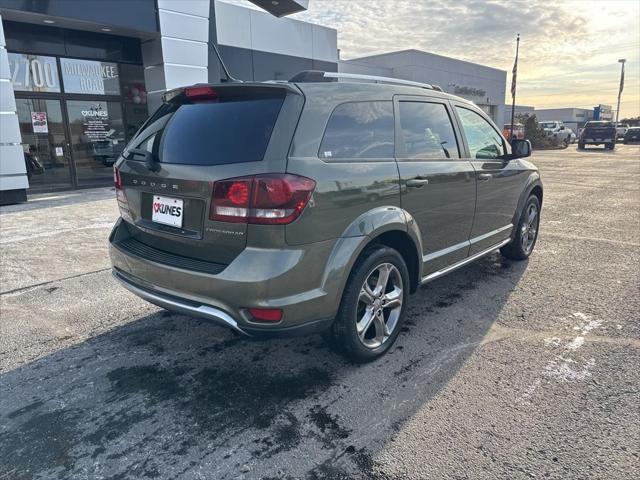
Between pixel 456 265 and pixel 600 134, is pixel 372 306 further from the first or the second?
pixel 600 134

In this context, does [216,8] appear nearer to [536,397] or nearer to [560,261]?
[560,261]

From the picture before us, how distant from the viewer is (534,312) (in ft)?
13.2

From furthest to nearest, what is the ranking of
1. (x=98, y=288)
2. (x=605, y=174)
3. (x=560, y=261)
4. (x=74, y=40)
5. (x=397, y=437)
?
(x=605, y=174) < (x=74, y=40) < (x=560, y=261) < (x=98, y=288) < (x=397, y=437)

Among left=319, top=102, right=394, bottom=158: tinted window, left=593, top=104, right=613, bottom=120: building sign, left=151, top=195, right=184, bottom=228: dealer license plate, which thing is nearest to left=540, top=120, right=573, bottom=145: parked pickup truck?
left=593, top=104, right=613, bottom=120: building sign

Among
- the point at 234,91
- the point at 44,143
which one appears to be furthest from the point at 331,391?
the point at 44,143

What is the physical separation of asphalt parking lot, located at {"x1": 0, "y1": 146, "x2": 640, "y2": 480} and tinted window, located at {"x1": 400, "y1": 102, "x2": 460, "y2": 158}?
1.40 m

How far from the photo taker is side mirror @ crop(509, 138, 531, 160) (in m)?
4.82

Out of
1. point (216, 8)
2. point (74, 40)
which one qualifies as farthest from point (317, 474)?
point (216, 8)

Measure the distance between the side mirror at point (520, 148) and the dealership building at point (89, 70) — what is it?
718 cm

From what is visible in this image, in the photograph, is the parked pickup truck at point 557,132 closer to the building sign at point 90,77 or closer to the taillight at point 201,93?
the building sign at point 90,77

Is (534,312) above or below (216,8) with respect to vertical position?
below

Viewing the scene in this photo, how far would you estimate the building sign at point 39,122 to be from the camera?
11375 mm

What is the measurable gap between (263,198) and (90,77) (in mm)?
11998

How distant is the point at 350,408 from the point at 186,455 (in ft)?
3.07
